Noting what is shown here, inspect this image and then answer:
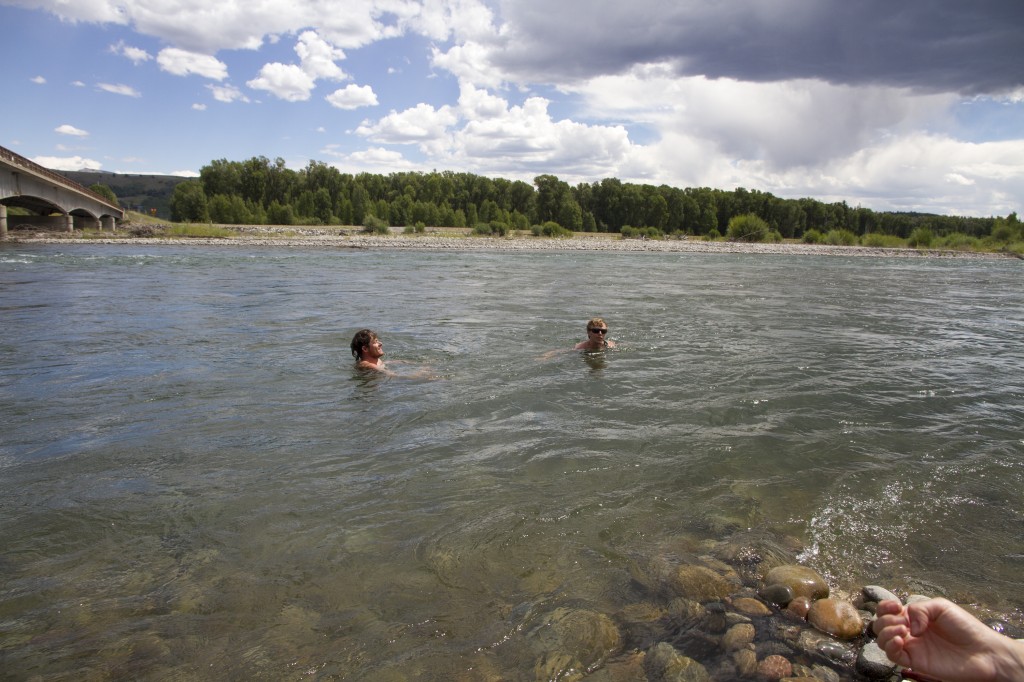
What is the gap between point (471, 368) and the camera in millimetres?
9586

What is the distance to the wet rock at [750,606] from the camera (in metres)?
3.49

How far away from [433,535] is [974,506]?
4.34m

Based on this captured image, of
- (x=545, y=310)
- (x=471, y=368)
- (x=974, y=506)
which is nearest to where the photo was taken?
(x=974, y=506)

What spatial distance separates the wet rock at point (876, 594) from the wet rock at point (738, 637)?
83 centimetres

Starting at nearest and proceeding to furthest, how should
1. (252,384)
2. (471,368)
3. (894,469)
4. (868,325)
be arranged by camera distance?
(894,469) → (252,384) → (471,368) → (868,325)

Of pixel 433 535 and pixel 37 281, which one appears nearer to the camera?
pixel 433 535

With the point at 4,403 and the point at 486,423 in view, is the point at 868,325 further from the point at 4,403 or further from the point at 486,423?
the point at 4,403

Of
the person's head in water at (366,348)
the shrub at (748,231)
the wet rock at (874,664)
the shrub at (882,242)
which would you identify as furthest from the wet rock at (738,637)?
the shrub at (748,231)

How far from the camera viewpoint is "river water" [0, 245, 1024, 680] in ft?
11.2

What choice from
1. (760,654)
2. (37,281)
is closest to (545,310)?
(760,654)

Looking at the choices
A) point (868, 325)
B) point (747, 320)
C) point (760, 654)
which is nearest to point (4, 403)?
point (760, 654)

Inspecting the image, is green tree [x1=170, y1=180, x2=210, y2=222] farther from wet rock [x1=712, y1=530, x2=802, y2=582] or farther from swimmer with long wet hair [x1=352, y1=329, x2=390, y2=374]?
wet rock [x1=712, y1=530, x2=802, y2=582]

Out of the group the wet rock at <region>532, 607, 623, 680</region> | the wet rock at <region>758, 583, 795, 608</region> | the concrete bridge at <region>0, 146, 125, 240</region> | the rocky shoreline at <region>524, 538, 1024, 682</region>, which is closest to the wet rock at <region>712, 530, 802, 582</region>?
the rocky shoreline at <region>524, 538, 1024, 682</region>

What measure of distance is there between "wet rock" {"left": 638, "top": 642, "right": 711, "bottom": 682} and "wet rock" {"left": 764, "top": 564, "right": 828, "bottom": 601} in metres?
0.92
